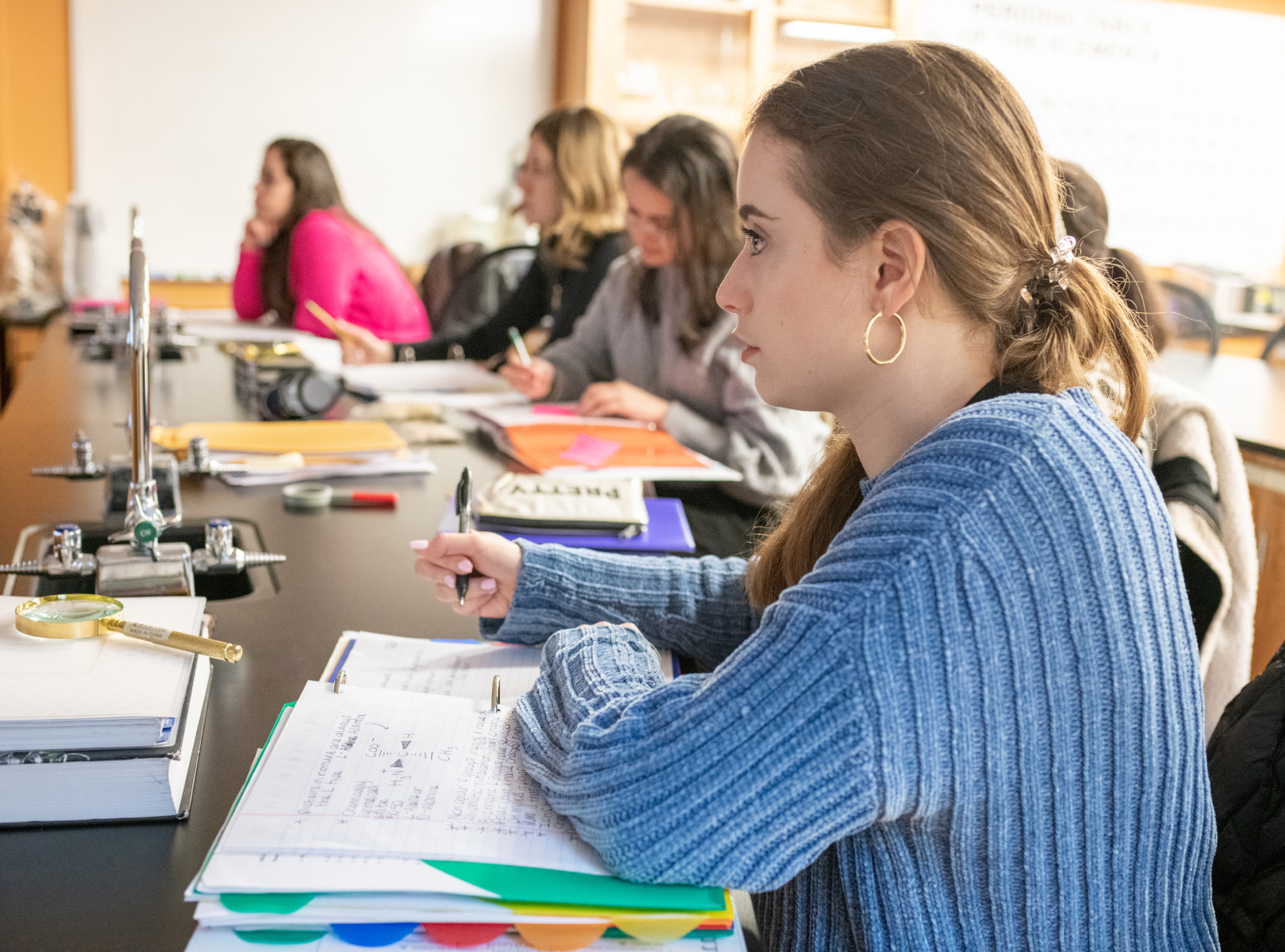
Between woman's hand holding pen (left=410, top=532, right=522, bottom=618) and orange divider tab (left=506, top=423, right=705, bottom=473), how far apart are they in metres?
0.57

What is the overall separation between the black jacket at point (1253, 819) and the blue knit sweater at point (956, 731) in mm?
61

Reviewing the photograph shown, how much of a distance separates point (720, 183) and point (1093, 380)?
1131 millimetres

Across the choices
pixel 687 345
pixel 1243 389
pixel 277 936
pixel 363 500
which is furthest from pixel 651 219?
pixel 277 936

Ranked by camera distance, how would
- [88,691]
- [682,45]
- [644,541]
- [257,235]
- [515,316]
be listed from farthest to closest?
1. [682,45]
2. [257,235]
3. [515,316]
4. [644,541]
5. [88,691]

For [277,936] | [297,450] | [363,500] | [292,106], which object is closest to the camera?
[277,936]

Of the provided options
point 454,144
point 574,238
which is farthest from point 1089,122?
point 574,238

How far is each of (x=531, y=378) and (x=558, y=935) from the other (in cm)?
165

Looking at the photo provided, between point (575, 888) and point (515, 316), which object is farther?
point (515, 316)

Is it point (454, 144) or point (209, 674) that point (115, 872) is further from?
point (454, 144)

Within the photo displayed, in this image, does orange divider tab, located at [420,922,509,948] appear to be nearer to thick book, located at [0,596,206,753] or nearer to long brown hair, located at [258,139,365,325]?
thick book, located at [0,596,206,753]

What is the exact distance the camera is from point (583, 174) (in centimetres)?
285

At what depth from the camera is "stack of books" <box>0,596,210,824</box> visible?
652 mm

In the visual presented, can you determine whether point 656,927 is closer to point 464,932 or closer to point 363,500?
point 464,932

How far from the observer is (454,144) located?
4.44m
